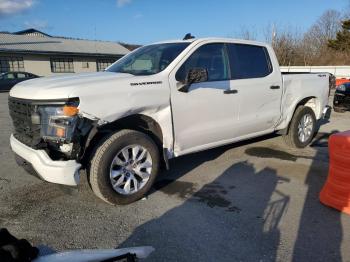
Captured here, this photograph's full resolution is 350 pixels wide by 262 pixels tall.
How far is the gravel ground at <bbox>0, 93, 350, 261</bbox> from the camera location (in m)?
3.09

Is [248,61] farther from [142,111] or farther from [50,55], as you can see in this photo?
[50,55]

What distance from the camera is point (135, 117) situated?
161 inches

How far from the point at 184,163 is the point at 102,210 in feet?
6.77

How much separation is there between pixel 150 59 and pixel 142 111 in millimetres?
1099

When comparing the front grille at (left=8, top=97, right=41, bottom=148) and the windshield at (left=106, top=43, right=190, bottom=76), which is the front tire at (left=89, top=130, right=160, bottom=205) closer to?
the front grille at (left=8, top=97, right=41, bottom=148)

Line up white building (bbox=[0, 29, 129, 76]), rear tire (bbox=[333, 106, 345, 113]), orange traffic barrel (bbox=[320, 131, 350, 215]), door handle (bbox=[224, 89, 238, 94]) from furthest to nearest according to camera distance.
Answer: white building (bbox=[0, 29, 129, 76])
rear tire (bbox=[333, 106, 345, 113])
door handle (bbox=[224, 89, 238, 94])
orange traffic barrel (bbox=[320, 131, 350, 215])

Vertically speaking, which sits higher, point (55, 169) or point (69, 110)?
point (69, 110)

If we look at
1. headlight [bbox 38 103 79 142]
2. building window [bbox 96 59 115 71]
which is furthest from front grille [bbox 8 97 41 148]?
building window [bbox 96 59 115 71]

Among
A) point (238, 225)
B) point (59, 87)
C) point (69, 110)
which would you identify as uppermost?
point (59, 87)

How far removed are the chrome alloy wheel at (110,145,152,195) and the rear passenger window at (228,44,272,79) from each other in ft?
6.16

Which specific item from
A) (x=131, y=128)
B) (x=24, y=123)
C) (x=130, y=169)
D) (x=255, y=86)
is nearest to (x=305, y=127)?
(x=255, y=86)

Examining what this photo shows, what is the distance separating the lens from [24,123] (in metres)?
3.91

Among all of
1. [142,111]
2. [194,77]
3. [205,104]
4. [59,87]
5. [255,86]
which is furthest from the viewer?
[255,86]

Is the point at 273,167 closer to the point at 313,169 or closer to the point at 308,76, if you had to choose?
the point at 313,169
